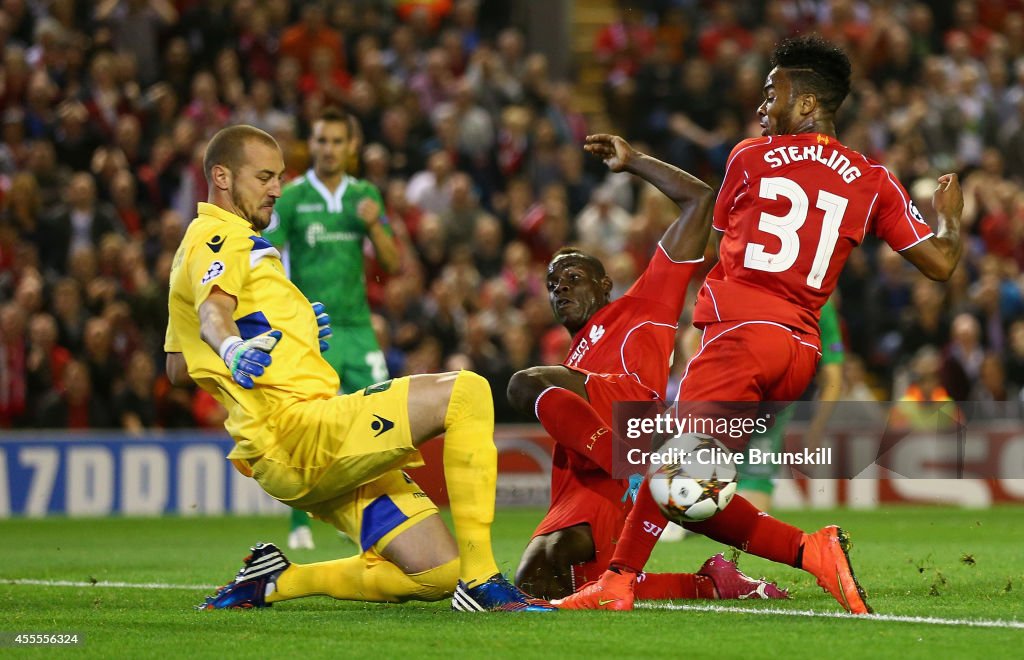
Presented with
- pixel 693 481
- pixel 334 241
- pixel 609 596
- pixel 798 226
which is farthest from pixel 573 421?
pixel 334 241

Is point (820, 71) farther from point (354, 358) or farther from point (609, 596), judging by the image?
point (354, 358)

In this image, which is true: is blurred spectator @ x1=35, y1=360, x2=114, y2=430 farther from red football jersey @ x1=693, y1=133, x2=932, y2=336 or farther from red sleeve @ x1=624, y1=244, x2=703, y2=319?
red football jersey @ x1=693, y1=133, x2=932, y2=336

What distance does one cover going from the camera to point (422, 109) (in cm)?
1738

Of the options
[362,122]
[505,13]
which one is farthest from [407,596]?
[505,13]

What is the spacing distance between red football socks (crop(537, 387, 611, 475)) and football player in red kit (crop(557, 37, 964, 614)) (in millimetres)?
605

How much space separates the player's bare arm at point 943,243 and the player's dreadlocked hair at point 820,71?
57 centimetres

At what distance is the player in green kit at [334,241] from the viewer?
10.3m

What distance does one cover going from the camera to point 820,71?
21.2 ft

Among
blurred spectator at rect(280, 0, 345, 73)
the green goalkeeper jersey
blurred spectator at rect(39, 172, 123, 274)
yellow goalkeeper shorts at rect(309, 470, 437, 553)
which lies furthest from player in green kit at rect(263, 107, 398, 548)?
blurred spectator at rect(280, 0, 345, 73)

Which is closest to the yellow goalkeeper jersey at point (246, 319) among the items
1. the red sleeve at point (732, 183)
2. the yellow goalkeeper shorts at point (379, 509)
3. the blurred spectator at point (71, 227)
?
the yellow goalkeeper shorts at point (379, 509)

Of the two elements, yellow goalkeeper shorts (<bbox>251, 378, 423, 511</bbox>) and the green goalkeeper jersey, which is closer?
yellow goalkeeper shorts (<bbox>251, 378, 423, 511</bbox>)

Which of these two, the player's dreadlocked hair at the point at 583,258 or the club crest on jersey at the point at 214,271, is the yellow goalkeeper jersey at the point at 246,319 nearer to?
the club crest on jersey at the point at 214,271

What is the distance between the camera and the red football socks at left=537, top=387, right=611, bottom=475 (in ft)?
22.0

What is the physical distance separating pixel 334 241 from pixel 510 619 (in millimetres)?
4872
